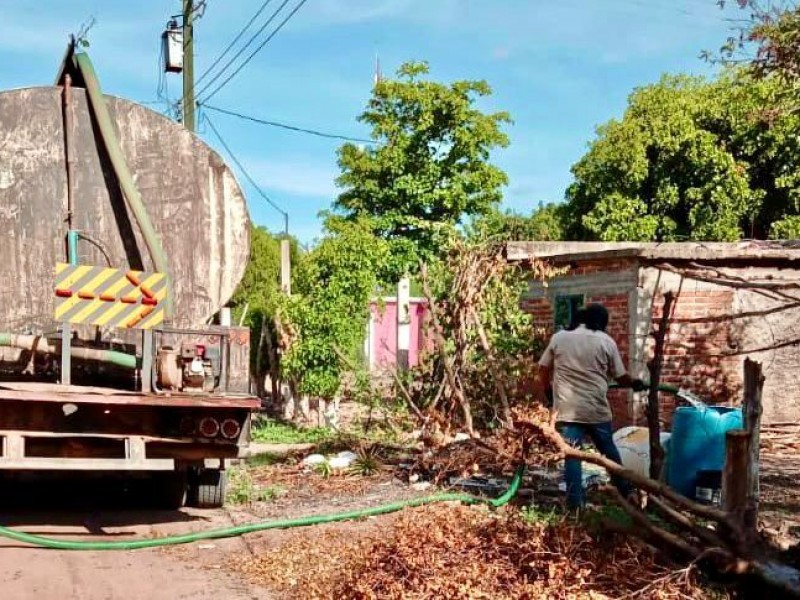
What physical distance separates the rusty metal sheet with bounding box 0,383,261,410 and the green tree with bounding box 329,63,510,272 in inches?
382

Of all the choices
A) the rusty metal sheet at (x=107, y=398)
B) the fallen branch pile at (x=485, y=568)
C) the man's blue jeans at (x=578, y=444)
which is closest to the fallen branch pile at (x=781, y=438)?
the man's blue jeans at (x=578, y=444)

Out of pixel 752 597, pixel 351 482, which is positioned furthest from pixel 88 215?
pixel 752 597

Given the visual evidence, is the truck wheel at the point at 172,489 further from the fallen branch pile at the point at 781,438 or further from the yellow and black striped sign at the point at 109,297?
the fallen branch pile at the point at 781,438

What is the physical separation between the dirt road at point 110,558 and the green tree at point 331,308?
5.14 m

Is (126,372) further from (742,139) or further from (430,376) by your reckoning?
(742,139)

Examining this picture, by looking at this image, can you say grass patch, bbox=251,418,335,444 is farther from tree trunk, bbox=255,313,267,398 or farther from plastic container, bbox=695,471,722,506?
plastic container, bbox=695,471,722,506

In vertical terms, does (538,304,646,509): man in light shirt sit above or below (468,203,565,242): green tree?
below

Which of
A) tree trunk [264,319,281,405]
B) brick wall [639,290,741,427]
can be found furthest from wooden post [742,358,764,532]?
tree trunk [264,319,281,405]

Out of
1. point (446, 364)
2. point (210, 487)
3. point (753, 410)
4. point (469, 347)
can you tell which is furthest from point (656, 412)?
point (469, 347)

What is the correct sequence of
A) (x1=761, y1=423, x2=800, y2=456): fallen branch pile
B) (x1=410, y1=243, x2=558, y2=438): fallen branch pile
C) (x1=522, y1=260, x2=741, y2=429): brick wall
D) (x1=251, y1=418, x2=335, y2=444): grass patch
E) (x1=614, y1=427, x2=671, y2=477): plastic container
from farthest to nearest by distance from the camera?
(x1=251, y1=418, x2=335, y2=444): grass patch
(x1=522, y1=260, x2=741, y2=429): brick wall
(x1=761, y1=423, x2=800, y2=456): fallen branch pile
(x1=410, y1=243, x2=558, y2=438): fallen branch pile
(x1=614, y1=427, x2=671, y2=477): plastic container

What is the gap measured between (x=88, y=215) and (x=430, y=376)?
5050 mm

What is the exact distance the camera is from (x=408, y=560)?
5277 millimetres

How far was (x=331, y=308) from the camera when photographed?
1341cm

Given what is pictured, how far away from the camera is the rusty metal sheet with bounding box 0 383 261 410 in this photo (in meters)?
6.34
